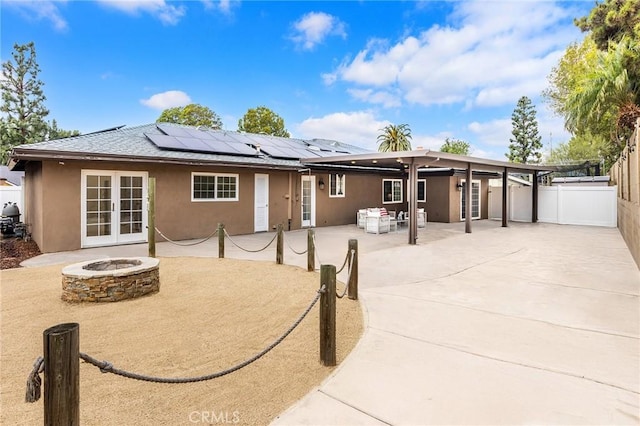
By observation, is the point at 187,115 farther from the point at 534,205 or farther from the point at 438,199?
the point at 534,205

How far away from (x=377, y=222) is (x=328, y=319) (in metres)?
10.2

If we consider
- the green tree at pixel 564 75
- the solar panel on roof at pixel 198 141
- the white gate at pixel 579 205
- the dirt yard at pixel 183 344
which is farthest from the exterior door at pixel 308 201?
the green tree at pixel 564 75

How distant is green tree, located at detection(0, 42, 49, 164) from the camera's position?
94.3ft

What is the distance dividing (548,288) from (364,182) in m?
11.5

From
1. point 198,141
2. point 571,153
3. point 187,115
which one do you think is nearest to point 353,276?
point 198,141

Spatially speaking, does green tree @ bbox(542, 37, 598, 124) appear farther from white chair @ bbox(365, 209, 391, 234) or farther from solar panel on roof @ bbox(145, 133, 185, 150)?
solar panel on roof @ bbox(145, 133, 185, 150)

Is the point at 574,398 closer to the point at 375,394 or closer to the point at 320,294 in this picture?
the point at 375,394

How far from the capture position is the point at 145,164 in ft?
34.0

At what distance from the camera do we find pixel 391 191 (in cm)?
1823

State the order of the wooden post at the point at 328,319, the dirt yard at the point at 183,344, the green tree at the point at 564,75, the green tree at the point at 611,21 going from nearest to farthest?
the dirt yard at the point at 183,344
the wooden post at the point at 328,319
the green tree at the point at 611,21
the green tree at the point at 564,75

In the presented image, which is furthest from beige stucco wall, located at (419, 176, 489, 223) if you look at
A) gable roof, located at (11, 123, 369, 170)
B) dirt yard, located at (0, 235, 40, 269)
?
dirt yard, located at (0, 235, 40, 269)

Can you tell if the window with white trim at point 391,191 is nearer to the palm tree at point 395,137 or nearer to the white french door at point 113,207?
the white french door at point 113,207

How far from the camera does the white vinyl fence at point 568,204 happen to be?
15883 mm
